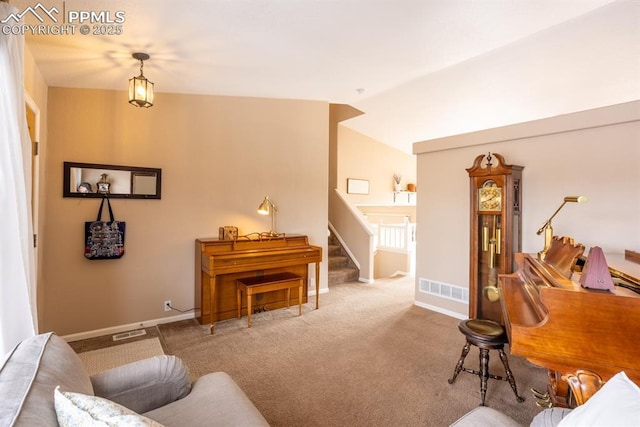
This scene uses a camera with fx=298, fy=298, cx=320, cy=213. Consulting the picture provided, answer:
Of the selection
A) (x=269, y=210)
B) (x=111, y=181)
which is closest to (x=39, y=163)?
(x=111, y=181)

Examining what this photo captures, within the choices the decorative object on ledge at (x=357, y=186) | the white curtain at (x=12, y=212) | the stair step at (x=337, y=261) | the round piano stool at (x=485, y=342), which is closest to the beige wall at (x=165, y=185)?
the stair step at (x=337, y=261)

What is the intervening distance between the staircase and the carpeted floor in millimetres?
1334

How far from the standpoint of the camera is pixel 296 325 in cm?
351

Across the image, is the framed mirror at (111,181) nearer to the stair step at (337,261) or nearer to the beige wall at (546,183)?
the stair step at (337,261)

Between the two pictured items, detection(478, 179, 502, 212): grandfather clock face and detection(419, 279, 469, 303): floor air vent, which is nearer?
detection(478, 179, 502, 212): grandfather clock face

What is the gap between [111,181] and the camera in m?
3.17

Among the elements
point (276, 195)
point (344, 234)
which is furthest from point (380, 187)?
point (276, 195)

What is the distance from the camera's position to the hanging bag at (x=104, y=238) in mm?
3035

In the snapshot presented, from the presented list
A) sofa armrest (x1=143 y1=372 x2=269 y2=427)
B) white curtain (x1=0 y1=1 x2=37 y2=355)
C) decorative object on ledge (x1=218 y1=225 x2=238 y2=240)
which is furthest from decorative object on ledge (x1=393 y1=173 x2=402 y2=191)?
white curtain (x1=0 y1=1 x2=37 y2=355)

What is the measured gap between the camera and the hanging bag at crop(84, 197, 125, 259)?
3035mm

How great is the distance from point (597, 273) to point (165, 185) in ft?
12.4

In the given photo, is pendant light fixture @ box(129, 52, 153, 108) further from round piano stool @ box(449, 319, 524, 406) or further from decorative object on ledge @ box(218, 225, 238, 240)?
round piano stool @ box(449, 319, 524, 406)

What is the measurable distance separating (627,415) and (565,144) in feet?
9.73

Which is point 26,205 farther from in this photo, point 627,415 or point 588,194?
point 588,194
